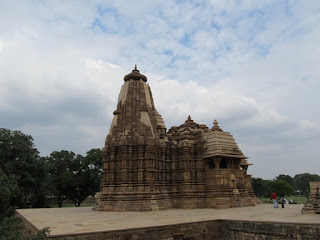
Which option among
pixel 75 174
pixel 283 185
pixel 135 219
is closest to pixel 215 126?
pixel 135 219

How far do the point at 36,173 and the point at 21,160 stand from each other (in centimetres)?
234

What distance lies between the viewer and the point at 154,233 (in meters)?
10.3

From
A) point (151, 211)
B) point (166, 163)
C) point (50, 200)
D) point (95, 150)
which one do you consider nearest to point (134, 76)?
point (166, 163)

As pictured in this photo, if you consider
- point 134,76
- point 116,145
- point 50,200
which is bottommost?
point 50,200

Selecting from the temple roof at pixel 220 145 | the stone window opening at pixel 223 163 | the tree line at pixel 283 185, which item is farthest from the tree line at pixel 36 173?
the tree line at pixel 283 185

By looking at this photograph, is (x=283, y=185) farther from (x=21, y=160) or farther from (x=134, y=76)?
(x=21, y=160)

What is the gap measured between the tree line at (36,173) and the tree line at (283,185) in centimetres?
3707

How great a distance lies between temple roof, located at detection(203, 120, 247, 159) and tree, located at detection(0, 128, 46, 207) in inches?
732

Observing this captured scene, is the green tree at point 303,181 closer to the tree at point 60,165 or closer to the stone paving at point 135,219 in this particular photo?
the tree at point 60,165

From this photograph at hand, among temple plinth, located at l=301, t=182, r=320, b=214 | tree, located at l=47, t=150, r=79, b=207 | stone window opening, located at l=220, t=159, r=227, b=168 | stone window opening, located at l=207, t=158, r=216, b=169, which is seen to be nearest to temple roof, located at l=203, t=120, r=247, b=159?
stone window opening, located at l=207, t=158, r=216, b=169

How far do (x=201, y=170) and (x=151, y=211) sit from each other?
5885 mm

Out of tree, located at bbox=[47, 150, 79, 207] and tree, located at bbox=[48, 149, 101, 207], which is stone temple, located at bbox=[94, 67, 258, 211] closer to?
tree, located at bbox=[48, 149, 101, 207]

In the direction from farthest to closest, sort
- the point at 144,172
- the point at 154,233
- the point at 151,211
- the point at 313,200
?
the point at 144,172
the point at 151,211
the point at 313,200
the point at 154,233

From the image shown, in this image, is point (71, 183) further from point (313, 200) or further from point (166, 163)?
point (313, 200)
